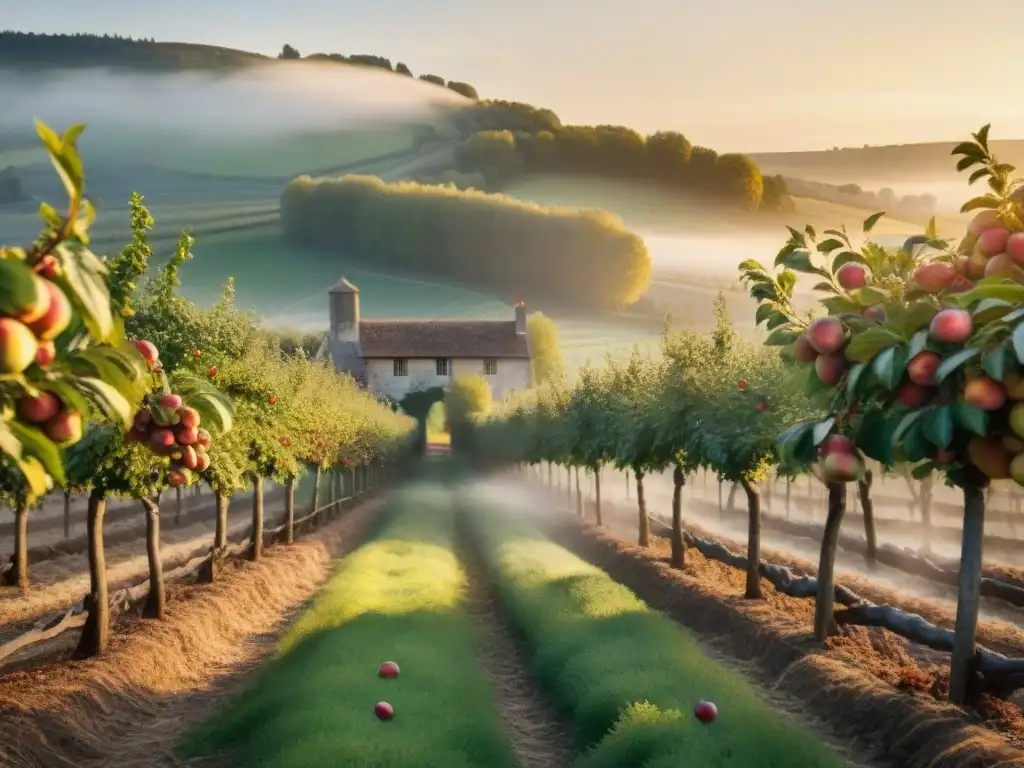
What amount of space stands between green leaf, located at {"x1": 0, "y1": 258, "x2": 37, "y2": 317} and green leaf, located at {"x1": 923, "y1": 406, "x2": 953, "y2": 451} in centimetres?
456

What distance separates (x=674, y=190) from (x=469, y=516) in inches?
1595

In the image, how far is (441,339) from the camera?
411 feet

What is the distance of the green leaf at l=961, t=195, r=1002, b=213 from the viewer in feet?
22.7

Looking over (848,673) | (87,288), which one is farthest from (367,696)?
(87,288)

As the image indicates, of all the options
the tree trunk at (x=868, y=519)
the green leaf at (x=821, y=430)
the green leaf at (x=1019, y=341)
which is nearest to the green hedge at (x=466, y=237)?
the tree trunk at (x=868, y=519)

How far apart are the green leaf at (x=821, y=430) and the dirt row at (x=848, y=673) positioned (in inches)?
200

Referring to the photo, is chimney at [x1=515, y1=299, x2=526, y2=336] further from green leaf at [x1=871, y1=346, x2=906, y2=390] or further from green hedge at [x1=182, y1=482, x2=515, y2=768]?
green leaf at [x1=871, y1=346, x2=906, y2=390]

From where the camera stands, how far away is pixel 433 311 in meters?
131

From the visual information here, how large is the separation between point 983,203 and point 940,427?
179cm

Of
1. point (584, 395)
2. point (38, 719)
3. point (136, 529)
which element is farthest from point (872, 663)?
point (136, 529)

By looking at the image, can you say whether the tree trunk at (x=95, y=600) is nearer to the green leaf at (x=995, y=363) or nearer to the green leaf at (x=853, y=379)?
the green leaf at (x=853, y=379)

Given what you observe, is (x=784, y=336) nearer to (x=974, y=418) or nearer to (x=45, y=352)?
(x=974, y=418)

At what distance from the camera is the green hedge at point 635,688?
10.8 metres

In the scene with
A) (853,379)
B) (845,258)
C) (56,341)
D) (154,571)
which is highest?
(845,258)
